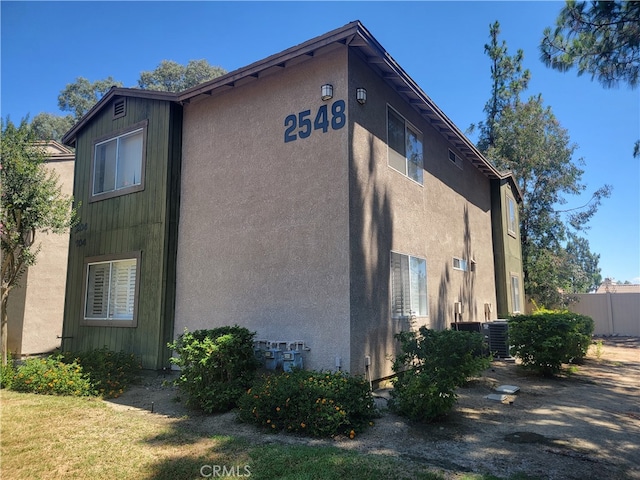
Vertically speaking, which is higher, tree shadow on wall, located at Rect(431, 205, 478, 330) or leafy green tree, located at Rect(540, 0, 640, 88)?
leafy green tree, located at Rect(540, 0, 640, 88)

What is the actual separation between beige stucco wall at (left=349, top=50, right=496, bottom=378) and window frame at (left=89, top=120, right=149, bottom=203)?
5236 mm

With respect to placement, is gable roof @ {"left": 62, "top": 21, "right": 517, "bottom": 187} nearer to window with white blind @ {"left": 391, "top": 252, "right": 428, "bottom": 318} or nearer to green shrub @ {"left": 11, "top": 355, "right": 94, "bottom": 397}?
window with white blind @ {"left": 391, "top": 252, "right": 428, "bottom": 318}

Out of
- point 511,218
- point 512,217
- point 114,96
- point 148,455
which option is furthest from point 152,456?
point 512,217

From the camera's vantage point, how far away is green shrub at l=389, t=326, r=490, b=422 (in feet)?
18.1

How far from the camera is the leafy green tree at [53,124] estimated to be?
110 ft

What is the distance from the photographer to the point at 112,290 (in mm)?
9961

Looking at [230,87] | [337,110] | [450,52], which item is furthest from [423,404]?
[450,52]

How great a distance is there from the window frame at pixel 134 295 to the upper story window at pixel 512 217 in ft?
44.9

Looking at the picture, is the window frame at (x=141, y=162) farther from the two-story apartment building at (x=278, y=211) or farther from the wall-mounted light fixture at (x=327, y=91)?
the wall-mounted light fixture at (x=327, y=91)

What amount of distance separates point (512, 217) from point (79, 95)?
119 feet

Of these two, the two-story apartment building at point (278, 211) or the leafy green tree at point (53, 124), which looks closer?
the two-story apartment building at point (278, 211)

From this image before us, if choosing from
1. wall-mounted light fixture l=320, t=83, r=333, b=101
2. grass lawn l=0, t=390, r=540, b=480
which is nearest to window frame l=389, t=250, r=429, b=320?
wall-mounted light fixture l=320, t=83, r=333, b=101

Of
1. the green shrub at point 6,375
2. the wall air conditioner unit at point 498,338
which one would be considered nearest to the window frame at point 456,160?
the wall air conditioner unit at point 498,338

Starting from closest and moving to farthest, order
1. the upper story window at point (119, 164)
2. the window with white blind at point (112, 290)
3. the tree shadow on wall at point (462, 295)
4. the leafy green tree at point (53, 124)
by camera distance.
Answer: the window with white blind at point (112, 290) → the upper story window at point (119, 164) → the tree shadow on wall at point (462, 295) → the leafy green tree at point (53, 124)
